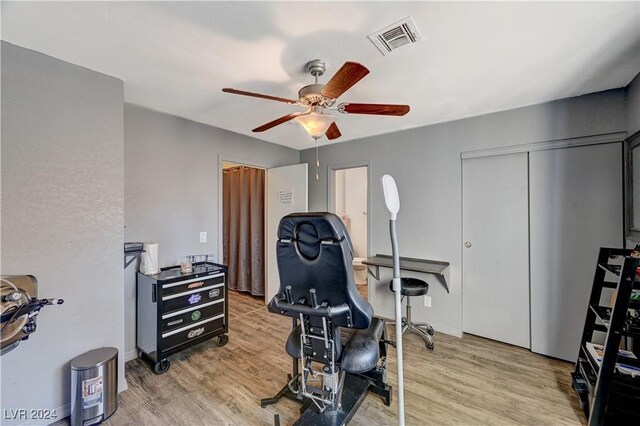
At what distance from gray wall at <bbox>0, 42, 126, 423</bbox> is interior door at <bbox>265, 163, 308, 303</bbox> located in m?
1.97

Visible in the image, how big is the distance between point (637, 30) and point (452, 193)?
1.75 m

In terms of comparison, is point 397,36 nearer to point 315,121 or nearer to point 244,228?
point 315,121

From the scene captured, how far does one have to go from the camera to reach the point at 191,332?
2.44 m

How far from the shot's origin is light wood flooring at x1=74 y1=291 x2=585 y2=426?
1.77 m

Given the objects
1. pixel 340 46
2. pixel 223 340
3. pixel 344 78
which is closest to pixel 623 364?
pixel 344 78

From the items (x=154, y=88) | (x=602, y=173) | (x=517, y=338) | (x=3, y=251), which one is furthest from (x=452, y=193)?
(x=3, y=251)

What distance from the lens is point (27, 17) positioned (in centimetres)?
139

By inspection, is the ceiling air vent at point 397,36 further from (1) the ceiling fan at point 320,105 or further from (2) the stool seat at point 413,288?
(2) the stool seat at point 413,288

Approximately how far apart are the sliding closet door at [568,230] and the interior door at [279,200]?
2572 mm

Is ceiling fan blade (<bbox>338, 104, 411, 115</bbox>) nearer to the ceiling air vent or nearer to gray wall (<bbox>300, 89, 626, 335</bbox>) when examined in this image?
the ceiling air vent

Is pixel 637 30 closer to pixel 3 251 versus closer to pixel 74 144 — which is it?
pixel 74 144

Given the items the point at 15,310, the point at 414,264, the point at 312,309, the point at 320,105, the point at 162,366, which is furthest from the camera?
the point at 414,264

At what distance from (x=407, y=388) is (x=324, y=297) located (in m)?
1.35

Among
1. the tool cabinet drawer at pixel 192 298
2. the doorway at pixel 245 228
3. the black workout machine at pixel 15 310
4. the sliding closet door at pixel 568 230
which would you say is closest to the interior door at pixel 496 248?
the sliding closet door at pixel 568 230
